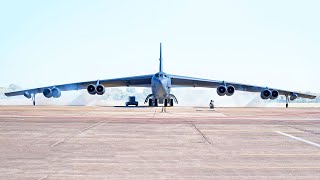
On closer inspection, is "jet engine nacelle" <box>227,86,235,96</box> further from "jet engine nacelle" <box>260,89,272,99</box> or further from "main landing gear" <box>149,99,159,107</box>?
"main landing gear" <box>149,99,159,107</box>

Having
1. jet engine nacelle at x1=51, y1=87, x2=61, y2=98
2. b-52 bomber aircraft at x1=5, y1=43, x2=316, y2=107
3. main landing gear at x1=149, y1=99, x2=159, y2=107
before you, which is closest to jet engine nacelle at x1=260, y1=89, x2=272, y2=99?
b-52 bomber aircraft at x1=5, y1=43, x2=316, y2=107

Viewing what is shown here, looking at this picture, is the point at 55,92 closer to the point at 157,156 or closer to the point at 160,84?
the point at 160,84

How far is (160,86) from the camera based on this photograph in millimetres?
41875

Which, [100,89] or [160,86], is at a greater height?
[160,86]

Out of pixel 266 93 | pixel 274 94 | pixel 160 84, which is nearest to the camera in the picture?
pixel 160 84

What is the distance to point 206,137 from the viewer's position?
12.4 metres

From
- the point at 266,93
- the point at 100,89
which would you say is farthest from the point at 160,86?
the point at 266,93

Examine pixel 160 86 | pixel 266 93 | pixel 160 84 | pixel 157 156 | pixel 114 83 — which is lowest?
pixel 157 156

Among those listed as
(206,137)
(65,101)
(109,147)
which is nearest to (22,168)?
(109,147)

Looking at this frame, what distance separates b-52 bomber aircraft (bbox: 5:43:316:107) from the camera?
4347 centimetres

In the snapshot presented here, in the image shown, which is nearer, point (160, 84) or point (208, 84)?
point (160, 84)

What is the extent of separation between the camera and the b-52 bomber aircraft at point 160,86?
43.5 metres

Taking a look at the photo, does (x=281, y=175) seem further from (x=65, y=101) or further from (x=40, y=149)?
(x=65, y=101)

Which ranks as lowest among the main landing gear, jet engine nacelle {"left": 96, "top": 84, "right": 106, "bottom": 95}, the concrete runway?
the concrete runway
